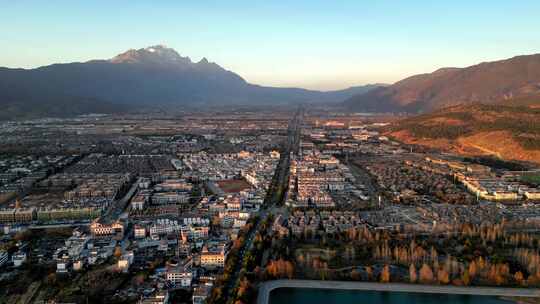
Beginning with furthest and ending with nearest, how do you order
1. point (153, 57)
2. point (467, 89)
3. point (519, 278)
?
point (153, 57), point (467, 89), point (519, 278)

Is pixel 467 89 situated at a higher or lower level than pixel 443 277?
higher

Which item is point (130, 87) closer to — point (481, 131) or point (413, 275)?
point (481, 131)

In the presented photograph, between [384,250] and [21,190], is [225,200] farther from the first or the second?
[21,190]

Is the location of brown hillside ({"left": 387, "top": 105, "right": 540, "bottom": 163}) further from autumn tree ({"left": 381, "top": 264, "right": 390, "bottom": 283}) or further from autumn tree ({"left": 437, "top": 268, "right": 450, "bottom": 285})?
autumn tree ({"left": 381, "top": 264, "right": 390, "bottom": 283})

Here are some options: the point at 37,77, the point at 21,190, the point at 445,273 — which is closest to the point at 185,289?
the point at 445,273

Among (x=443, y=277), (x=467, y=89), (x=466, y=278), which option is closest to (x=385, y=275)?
→ (x=443, y=277)

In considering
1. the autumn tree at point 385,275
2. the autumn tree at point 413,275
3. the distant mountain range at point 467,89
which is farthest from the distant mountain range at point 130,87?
the autumn tree at point 413,275

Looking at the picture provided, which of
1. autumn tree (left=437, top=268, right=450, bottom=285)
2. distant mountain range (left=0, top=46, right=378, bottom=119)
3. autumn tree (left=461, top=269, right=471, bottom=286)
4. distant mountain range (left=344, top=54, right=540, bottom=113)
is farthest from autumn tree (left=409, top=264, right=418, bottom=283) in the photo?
distant mountain range (left=344, top=54, right=540, bottom=113)
